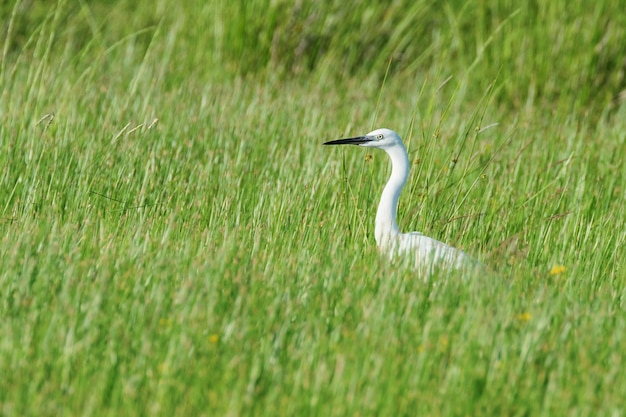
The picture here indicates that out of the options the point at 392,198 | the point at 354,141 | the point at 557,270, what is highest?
the point at 354,141

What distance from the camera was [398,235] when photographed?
3988 mm

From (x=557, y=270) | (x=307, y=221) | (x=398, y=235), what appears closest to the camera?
(x=557, y=270)

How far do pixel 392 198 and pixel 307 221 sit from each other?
1.65 ft

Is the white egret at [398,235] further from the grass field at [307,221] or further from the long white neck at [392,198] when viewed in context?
the grass field at [307,221]

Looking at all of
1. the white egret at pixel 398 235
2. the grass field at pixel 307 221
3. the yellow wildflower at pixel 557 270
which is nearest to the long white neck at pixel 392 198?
the white egret at pixel 398 235

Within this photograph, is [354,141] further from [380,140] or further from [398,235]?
[398,235]

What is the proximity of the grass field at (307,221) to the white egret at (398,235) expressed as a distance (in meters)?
0.11

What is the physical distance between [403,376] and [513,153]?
10.7 feet

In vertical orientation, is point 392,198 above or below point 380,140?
below

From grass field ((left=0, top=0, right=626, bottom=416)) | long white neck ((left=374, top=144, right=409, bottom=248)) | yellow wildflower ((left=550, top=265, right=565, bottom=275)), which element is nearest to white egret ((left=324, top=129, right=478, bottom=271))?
long white neck ((left=374, top=144, right=409, bottom=248))

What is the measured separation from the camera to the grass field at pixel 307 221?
2.75 meters

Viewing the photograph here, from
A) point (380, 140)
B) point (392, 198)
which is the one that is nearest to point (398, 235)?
point (392, 198)

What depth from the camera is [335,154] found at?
5.38 m

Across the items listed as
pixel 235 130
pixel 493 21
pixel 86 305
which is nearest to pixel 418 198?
pixel 235 130
